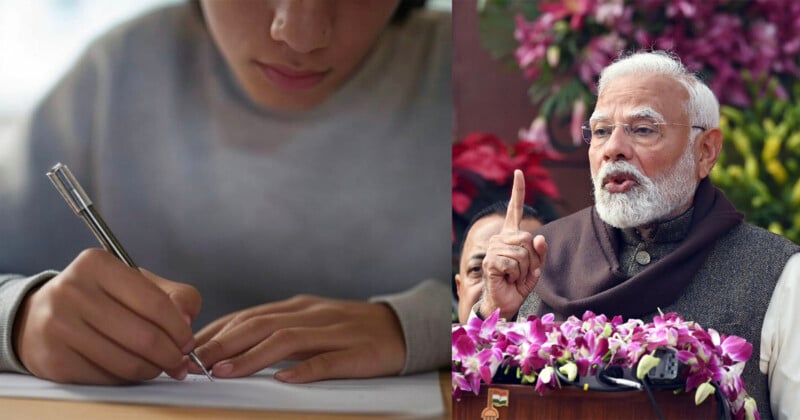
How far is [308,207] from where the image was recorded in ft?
3.27

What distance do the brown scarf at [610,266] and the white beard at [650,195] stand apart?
0.04 ft

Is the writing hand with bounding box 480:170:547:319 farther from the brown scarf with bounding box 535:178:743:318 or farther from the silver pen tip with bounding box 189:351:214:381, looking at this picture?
the silver pen tip with bounding box 189:351:214:381

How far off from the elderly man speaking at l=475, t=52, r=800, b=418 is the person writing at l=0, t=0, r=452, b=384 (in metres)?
0.22

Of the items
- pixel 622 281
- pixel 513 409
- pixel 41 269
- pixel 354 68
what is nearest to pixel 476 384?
pixel 513 409

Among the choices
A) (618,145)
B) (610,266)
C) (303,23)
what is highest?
(303,23)

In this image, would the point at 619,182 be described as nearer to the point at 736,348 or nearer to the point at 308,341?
the point at 736,348

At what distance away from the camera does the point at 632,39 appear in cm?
78

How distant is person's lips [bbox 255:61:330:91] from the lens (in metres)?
0.97

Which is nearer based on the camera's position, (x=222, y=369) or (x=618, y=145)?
(x=618, y=145)

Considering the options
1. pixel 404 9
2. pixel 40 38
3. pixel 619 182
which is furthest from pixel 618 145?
pixel 40 38

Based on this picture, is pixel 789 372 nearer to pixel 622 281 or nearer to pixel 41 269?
pixel 622 281

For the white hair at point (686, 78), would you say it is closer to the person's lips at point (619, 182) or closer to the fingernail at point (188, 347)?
the person's lips at point (619, 182)

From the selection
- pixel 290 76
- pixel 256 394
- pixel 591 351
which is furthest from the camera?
pixel 290 76

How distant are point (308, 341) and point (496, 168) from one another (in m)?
0.30
